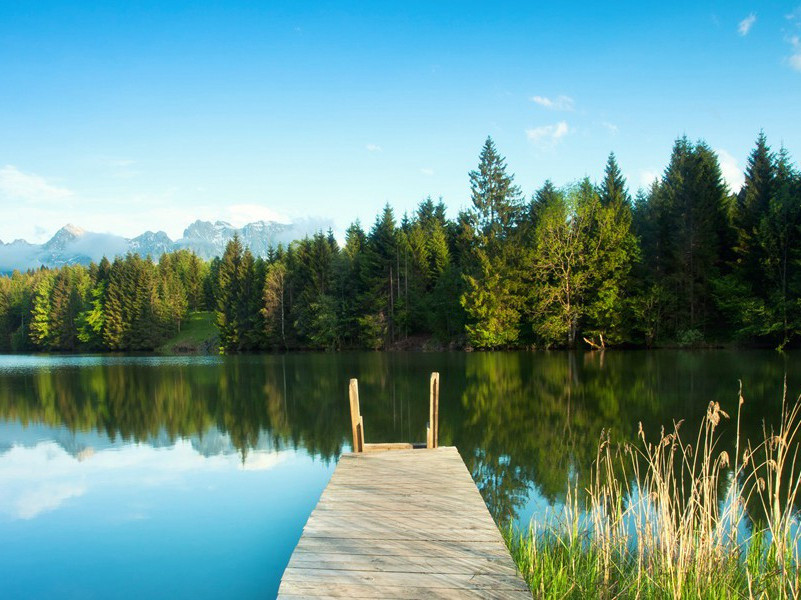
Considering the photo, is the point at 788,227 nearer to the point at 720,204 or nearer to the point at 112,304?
the point at 720,204

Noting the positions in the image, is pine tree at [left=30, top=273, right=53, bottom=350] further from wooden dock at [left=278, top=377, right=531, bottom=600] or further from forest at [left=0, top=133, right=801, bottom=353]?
wooden dock at [left=278, top=377, right=531, bottom=600]

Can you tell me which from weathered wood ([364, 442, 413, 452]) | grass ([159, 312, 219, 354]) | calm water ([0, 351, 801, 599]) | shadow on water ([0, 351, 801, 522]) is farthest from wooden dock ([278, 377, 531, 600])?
grass ([159, 312, 219, 354])

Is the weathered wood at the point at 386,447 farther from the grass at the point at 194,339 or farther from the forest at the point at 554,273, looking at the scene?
the grass at the point at 194,339

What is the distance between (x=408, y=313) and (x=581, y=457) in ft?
121

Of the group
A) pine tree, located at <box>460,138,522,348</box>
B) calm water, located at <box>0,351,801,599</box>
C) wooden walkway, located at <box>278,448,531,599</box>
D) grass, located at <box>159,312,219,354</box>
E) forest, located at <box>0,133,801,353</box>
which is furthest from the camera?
grass, located at <box>159,312,219,354</box>

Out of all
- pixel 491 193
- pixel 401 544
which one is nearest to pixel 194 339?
pixel 491 193

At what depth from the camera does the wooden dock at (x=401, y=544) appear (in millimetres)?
3854

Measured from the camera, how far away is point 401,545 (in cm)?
466

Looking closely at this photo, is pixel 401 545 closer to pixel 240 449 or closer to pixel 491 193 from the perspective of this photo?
pixel 240 449

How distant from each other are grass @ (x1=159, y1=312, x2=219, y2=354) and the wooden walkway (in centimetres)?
5645

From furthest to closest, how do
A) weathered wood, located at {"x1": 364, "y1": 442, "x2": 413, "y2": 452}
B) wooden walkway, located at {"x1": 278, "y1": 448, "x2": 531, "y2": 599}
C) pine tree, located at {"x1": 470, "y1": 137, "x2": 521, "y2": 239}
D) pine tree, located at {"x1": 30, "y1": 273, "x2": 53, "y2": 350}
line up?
pine tree, located at {"x1": 30, "y1": 273, "x2": 53, "y2": 350}, pine tree, located at {"x1": 470, "y1": 137, "x2": 521, "y2": 239}, weathered wood, located at {"x1": 364, "y1": 442, "x2": 413, "y2": 452}, wooden walkway, located at {"x1": 278, "y1": 448, "x2": 531, "y2": 599}

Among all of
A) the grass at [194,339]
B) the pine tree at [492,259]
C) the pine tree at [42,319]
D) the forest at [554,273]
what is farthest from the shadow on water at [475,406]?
the pine tree at [42,319]

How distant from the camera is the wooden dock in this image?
385cm

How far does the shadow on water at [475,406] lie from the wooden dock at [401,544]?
1444 millimetres
